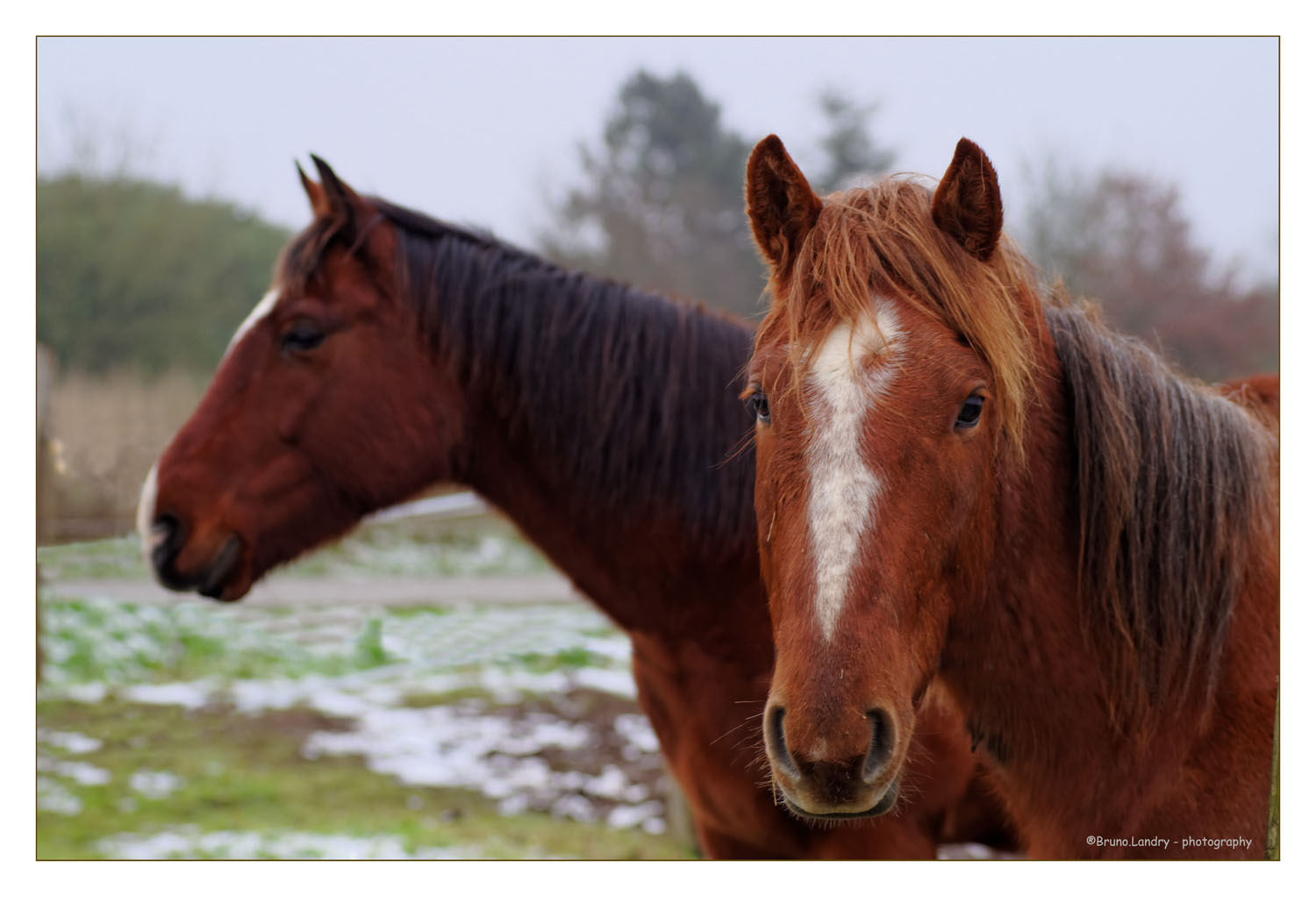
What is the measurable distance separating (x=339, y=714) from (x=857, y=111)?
3.07 meters

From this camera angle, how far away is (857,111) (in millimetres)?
2600

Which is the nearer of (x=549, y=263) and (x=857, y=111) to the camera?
(x=549, y=263)

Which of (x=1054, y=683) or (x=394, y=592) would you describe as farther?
(x=394, y=592)

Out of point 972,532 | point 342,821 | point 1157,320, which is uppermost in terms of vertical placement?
point 1157,320

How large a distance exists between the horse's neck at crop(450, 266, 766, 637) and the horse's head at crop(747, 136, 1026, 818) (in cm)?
69

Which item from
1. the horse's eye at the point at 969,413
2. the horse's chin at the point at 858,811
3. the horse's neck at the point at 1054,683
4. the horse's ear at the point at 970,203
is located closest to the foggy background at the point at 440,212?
the horse's neck at the point at 1054,683

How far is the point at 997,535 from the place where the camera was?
1321 millimetres

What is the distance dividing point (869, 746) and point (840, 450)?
1.13 ft

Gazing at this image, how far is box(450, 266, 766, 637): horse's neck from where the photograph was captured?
2.04 m

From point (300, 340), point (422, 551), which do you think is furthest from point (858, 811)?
point (422, 551)

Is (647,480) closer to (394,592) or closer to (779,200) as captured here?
(779,200)

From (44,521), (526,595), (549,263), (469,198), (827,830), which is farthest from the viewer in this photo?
(526,595)

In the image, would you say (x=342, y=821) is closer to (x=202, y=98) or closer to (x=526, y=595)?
(x=526, y=595)

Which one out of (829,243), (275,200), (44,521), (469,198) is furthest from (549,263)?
(44,521)
